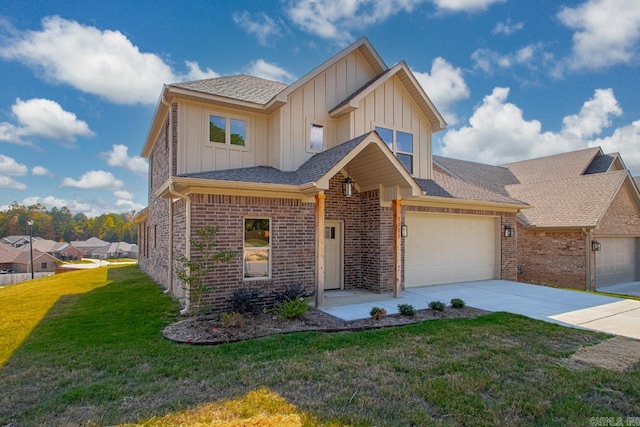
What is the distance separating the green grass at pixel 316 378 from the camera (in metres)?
3.54

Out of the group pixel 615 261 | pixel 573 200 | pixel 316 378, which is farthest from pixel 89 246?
pixel 615 261

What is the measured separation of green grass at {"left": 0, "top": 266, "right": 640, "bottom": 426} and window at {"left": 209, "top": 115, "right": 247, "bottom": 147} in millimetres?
5218

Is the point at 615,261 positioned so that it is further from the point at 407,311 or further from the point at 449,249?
the point at 407,311

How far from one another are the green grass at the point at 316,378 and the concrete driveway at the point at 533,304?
1209 mm

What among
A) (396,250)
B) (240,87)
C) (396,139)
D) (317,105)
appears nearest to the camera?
(396,250)

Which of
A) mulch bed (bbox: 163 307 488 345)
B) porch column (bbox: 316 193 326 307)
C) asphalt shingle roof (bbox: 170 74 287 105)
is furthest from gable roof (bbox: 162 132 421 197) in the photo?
mulch bed (bbox: 163 307 488 345)

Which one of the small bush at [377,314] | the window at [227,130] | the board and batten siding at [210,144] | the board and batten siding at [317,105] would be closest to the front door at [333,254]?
the board and batten siding at [317,105]

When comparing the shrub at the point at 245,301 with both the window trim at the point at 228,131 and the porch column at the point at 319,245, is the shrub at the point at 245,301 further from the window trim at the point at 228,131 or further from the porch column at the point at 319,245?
the window trim at the point at 228,131

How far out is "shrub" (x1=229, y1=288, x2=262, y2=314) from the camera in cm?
741

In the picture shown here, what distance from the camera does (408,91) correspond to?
11602 mm

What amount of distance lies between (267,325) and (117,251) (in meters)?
60.1

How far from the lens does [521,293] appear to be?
10398mm

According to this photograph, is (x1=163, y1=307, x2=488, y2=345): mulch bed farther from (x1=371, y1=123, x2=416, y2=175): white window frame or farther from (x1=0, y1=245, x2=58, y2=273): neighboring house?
(x1=0, y1=245, x2=58, y2=273): neighboring house

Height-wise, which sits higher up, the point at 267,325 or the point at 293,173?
the point at 293,173
